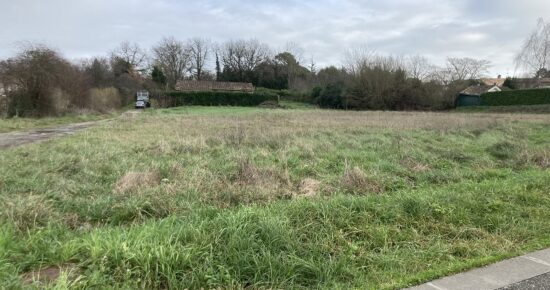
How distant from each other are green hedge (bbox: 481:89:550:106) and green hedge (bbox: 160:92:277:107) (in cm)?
3093

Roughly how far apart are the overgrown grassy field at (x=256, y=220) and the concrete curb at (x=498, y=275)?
119mm

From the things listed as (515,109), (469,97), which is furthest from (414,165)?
(469,97)

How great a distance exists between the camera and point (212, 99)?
60.5m

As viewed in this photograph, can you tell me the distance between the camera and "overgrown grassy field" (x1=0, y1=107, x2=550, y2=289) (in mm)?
3586

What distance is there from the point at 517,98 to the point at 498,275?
5009 centimetres

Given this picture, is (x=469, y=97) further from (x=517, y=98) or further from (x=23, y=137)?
(x=23, y=137)

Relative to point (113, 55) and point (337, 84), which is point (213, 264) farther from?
point (113, 55)

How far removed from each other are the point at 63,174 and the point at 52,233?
14.0 ft

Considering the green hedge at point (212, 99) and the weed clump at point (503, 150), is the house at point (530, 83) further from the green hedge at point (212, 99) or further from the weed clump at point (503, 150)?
the weed clump at point (503, 150)

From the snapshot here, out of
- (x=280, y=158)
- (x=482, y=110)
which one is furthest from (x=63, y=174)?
(x=482, y=110)

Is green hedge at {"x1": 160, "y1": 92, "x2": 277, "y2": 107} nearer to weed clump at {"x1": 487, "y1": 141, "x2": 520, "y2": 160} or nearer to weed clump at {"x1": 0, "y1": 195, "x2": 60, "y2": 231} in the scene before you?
weed clump at {"x1": 487, "y1": 141, "x2": 520, "y2": 160}

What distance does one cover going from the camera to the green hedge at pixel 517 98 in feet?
140

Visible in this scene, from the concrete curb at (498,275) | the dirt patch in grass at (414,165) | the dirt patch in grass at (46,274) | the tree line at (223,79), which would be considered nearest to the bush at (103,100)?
the tree line at (223,79)

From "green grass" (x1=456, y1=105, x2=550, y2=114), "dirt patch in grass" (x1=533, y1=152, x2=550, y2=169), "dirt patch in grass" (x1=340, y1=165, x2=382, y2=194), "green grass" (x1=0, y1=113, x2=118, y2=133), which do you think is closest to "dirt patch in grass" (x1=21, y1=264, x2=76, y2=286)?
"dirt patch in grass" (x1=340, y1=165, x2=382, y2=194)
